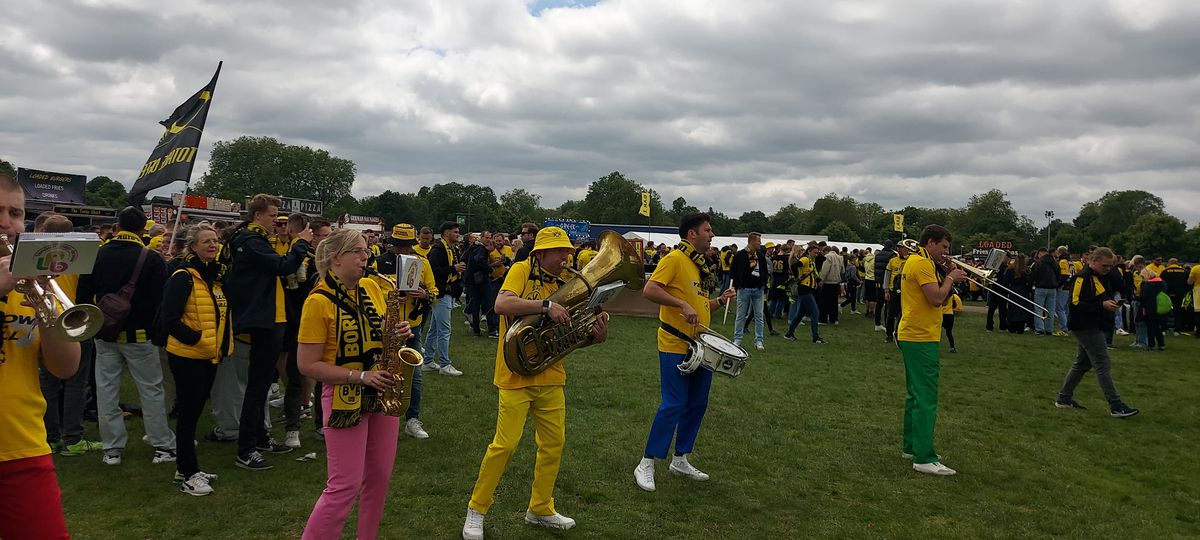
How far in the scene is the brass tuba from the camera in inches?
173

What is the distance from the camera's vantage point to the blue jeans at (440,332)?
9914 mm

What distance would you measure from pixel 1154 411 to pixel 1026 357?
4.18m

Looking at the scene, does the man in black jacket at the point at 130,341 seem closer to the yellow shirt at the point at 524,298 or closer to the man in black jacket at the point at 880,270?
the yellow shirt at the point at 524,298

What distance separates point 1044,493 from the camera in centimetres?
591

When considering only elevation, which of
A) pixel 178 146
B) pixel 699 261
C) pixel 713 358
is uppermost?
pixel 178 146

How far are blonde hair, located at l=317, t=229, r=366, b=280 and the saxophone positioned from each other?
1.13 feet

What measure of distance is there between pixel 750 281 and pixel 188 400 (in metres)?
10.1

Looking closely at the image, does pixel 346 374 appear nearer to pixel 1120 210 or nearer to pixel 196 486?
pixel 196 486

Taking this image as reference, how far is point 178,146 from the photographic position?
7523 mm

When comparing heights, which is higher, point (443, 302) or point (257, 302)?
point (257, 302)

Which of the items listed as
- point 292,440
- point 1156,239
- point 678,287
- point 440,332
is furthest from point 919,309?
point 1156,239

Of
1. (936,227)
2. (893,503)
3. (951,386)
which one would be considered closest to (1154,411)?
(951,386)

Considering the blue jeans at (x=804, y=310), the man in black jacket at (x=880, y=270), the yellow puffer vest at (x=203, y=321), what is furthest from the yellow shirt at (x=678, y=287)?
the man in black jacket at (x=880, y=270)

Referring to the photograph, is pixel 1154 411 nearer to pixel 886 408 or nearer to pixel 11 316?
pixel 886 408
